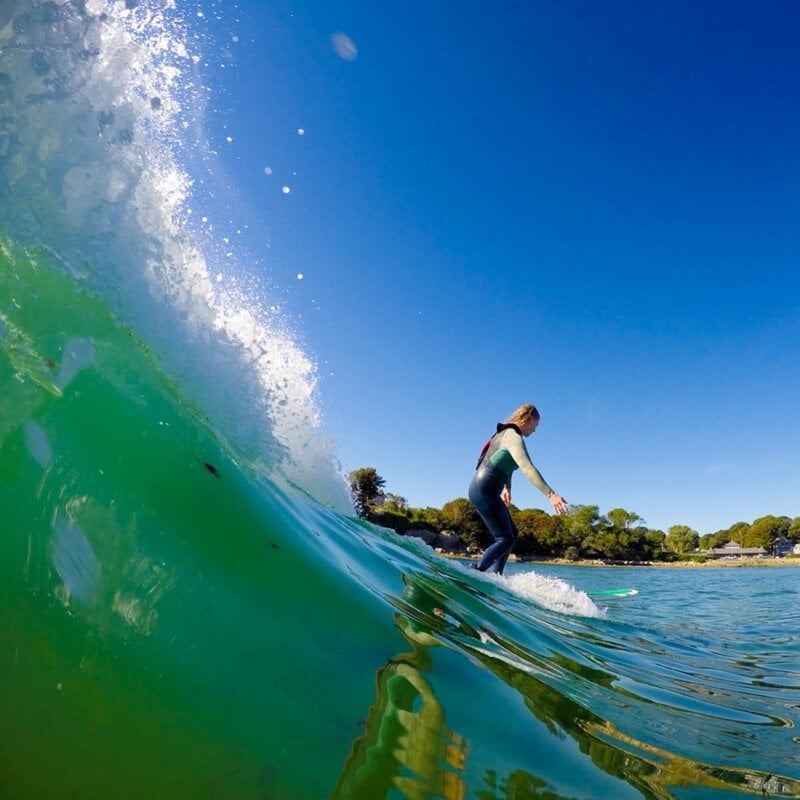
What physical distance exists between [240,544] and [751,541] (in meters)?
116

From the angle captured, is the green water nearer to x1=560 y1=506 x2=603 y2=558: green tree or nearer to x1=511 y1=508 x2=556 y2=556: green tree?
x1=511 y1=508 x2=556 y2=556: green tree

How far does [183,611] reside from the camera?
1745 millimetres

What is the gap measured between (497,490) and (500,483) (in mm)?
93

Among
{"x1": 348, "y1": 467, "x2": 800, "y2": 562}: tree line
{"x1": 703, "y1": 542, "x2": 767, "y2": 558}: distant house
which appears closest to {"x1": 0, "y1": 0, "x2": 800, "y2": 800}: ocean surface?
{"x1": 348, "y1": 467, "x2": 800, "y2": 562}: tree line

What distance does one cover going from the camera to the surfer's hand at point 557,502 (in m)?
5.91

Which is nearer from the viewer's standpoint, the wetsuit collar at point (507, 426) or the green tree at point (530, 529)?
the wetsuit collar at point (507, 426)

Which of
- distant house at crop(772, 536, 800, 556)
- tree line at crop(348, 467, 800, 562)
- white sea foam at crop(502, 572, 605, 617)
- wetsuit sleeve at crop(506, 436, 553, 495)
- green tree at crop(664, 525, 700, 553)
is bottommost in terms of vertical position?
white sea foam at crop(502, 572, 605, 617)

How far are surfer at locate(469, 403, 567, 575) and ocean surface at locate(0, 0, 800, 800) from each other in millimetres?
2502

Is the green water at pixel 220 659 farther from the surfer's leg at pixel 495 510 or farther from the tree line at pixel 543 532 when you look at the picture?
the tree line at pixel 543 532

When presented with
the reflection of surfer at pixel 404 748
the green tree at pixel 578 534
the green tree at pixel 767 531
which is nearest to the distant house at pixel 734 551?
the green tree at pixel 767 531

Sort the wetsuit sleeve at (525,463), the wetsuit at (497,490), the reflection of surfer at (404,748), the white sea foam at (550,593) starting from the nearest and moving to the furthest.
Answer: the reflection of surfer at (404,748)
the white sea foam at (550,593)
the wetsuit sleeve at (525,463)
the wetsuit at (497,490)

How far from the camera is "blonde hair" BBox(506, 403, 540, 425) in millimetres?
6488

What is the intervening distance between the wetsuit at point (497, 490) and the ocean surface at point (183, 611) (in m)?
2.49

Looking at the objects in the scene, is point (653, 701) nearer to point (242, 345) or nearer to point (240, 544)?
point (240, 544)
